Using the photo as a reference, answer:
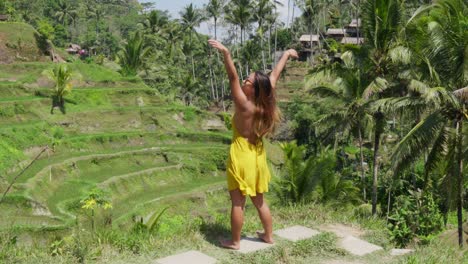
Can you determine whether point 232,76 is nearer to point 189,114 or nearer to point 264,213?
point 264,213

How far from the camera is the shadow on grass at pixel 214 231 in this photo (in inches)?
191

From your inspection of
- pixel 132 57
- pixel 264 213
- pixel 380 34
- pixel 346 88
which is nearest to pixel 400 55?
pixel 380 34

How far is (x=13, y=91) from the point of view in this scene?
758 inches

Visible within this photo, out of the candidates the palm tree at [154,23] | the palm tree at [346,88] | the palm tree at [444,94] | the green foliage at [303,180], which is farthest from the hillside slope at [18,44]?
the palm tree at [154,23]

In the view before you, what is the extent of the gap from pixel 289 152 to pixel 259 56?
125ft

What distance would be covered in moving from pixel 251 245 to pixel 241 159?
84 cm

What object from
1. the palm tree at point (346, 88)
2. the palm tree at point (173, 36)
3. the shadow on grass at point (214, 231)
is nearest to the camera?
the shadow on grass at point (214, 231)

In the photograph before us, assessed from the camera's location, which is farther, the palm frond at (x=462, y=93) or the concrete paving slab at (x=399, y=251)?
the palm frond at (x=462, y=93)

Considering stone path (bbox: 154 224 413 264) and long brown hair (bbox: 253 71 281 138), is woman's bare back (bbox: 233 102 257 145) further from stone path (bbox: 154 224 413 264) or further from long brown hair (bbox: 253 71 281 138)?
stone path (bbox: 154 224 413 264)

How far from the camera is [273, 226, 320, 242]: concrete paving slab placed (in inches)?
194

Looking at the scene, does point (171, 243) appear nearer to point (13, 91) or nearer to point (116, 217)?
point (116, 217)

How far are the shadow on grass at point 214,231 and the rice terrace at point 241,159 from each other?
0.08 feet

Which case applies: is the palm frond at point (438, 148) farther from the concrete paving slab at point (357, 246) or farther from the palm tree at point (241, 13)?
the palm tree at point (241, 13)

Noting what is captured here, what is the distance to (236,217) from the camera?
4.43 meters
